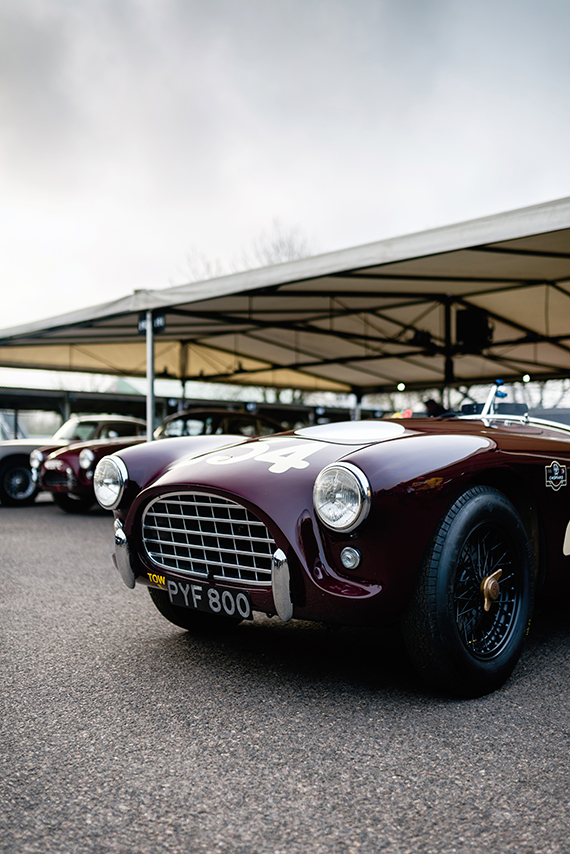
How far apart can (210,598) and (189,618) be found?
2.41 ft

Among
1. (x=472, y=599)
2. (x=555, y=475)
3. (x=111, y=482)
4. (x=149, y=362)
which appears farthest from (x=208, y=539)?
(x=149, y=362)

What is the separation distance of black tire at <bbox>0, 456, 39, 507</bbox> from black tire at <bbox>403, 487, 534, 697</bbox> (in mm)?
8697

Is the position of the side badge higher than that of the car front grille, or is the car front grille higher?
the side badge

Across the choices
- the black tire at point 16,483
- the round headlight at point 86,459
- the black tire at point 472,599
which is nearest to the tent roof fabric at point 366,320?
the round headlight at point 86,459

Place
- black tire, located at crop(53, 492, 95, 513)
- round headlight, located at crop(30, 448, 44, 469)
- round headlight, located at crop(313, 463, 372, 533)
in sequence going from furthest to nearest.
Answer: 1. black tire, located at crop(53, 492, 95, 513)
2. round headlight, located at crop(30, 448, 44, 469)
3. round headlight, located at crop(313, 463, 372, 533)

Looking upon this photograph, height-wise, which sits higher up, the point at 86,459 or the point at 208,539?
the point at 208,539

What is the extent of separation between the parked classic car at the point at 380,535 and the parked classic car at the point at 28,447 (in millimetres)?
7217

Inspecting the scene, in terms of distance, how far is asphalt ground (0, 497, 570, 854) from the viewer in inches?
61.6

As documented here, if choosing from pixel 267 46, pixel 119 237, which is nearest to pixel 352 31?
pixel 267 46

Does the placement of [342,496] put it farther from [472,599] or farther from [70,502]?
[70,502]

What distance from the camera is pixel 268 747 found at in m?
2.00

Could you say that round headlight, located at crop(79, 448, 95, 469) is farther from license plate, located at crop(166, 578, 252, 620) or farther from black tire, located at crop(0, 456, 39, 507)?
license plate, located at crop(166, 578, 252, 620)

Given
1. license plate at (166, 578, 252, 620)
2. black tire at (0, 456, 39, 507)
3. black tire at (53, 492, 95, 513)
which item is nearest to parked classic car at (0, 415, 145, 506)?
black tire at (0, 456, 39, 507)

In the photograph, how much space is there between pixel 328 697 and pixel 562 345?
11.8 meters
